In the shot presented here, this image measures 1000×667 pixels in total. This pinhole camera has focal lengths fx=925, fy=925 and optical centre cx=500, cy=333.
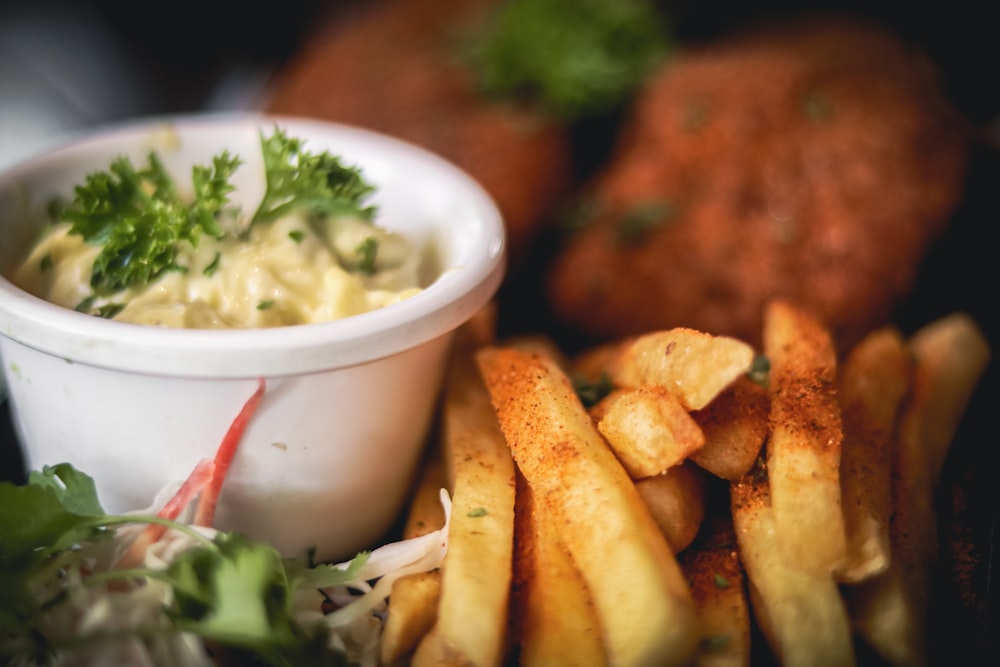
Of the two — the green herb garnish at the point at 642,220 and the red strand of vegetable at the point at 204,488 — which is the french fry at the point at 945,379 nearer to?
the green herb garnish at the point at 642,220

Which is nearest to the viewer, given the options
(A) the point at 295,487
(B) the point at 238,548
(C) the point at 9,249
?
(B) the point at 238,548

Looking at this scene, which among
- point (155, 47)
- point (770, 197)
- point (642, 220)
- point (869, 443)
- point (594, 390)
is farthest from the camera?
point (155, 47)

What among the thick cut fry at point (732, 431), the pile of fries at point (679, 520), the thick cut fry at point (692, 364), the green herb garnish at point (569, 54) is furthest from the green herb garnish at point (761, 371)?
the green herb garnish at point (569, 54)

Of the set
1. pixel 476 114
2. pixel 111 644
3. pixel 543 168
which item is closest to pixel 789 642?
pixel 111 644

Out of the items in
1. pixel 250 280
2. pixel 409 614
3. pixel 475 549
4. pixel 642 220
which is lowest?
pixel 642 220

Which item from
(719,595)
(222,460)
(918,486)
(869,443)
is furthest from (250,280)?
(918,486)

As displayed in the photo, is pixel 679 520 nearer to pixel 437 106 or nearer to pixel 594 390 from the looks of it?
pixel 594 390

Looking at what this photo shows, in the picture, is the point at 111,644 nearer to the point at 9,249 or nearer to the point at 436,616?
the point at 436,616
